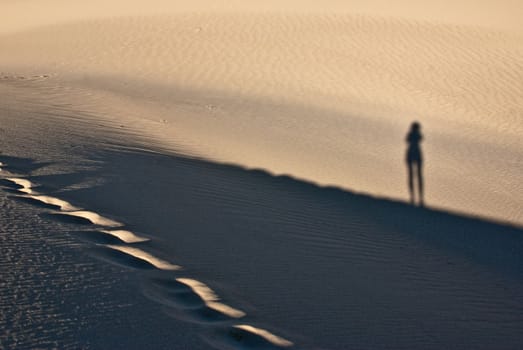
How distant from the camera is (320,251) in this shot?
5.28 meters

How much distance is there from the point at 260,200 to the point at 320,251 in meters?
1.44

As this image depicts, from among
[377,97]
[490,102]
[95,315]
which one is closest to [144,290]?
[95,315]

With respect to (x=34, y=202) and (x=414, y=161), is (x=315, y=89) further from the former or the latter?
(x=34, y=202)

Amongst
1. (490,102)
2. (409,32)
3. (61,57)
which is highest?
(409,32)

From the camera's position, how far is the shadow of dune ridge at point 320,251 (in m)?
4.10

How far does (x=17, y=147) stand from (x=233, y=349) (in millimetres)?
4740

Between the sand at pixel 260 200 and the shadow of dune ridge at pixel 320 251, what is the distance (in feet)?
0.08

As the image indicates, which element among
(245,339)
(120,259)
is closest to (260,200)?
(120,259)

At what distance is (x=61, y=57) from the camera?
16.9 m

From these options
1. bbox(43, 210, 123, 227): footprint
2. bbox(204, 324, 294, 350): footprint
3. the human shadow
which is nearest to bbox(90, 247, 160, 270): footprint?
bbox(43, 210, 123, 227): footprint

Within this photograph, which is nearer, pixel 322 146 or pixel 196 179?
pixel 196 179

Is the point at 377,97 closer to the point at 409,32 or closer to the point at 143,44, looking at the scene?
the point at 409,32

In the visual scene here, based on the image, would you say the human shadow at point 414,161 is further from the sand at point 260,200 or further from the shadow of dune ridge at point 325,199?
the shadow of dune ridge at point 325,199

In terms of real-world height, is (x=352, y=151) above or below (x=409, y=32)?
below
